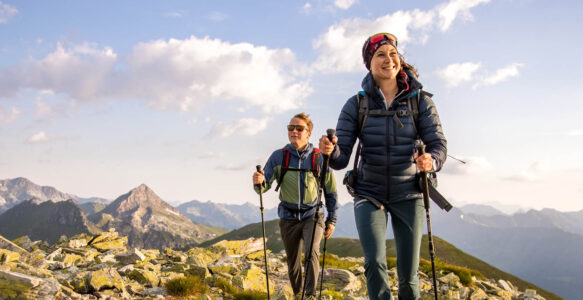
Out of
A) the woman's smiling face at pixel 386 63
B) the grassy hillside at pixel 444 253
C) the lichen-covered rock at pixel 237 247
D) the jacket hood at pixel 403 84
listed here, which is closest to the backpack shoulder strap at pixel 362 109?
the jacket hood at pixel 403 84

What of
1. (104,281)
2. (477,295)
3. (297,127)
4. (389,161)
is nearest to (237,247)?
(477,295)

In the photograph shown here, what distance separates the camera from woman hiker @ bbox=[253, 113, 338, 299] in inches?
307

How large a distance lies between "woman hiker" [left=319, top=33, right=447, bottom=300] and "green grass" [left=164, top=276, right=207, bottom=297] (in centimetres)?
587

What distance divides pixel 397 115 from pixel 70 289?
7931mm

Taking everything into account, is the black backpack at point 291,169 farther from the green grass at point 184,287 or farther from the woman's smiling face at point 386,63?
the green grass at point 184,287

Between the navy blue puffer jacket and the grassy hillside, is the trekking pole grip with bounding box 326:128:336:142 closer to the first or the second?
the navy blue puffer jacket

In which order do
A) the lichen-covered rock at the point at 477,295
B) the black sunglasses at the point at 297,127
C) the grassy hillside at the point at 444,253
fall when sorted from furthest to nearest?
the grassy hillside at the point at 444,253
the lichen-covered rock at the point at 477,295
the black sunglasses at the point at 297,127

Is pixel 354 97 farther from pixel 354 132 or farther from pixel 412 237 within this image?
pixel 412 237

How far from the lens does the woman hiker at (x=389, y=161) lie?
15.0ft

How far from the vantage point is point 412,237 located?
15.2 ft

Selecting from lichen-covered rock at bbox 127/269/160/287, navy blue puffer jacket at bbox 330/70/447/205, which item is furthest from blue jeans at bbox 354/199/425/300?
lichen-covered rock at bbox 127/269/160/287

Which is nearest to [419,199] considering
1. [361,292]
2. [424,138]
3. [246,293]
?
[424,138]

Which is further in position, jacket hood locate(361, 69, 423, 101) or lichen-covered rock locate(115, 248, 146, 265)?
lichen-covered rock locate(115, 248, 146, 265)

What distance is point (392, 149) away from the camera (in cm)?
480
